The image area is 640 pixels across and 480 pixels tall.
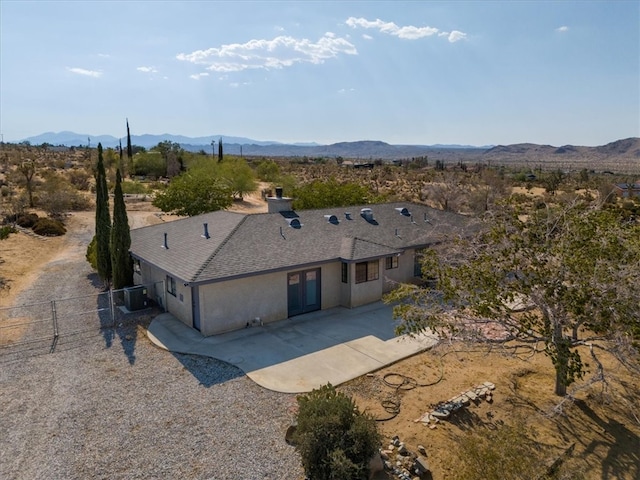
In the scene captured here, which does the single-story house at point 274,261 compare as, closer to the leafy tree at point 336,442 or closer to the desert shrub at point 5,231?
the leafy tree at point 336,442

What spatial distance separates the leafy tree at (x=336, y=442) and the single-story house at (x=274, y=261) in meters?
7.20

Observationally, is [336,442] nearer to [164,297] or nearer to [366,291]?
[366,291]

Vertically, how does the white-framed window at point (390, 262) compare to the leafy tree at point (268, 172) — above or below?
below

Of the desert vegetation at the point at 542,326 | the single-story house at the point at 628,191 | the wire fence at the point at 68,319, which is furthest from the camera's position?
the single-story house at the point at 628,191

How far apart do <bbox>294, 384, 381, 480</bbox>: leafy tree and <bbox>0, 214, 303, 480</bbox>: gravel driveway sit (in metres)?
0.86

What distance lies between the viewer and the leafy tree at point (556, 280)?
9195 millimetres

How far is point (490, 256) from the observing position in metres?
10.8

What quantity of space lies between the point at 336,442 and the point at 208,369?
5.94 metres

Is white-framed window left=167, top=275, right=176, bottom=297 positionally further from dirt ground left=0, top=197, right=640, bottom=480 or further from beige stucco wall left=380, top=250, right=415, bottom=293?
beige stucco wall left=380, top=250, right=415, bottom=293

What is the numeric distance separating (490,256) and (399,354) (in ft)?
16.5

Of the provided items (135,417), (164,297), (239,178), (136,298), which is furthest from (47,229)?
(135,417)

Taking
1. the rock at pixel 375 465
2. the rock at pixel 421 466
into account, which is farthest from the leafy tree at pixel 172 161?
the rock at pixel 421 466

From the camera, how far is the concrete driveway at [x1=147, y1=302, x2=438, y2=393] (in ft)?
42.2

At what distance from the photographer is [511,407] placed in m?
11.3
